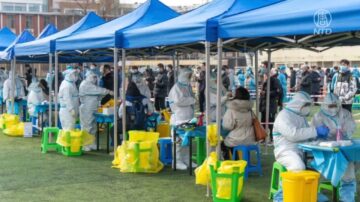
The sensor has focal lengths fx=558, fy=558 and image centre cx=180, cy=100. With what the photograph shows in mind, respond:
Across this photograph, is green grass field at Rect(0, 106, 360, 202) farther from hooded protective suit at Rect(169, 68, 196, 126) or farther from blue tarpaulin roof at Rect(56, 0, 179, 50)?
blue tarpaulin roof at Rect(56, 0, 179, 50)

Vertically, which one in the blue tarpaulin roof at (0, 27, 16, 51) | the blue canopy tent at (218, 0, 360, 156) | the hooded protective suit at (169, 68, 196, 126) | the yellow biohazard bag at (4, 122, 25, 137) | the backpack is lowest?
the yellow biohazard bag at (4, 122, 25, 137)

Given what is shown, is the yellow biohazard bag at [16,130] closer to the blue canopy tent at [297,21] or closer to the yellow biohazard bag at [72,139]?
the yellow biohazard bag at [72,139]

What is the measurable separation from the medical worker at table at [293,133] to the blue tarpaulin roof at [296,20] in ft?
3.36

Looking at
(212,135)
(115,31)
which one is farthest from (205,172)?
(115,31)

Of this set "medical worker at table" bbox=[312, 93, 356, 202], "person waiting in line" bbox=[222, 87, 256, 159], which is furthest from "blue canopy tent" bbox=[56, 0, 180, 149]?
"medical worker at table" bbox=[312, 93, 356, 202]

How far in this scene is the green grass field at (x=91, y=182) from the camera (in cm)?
705

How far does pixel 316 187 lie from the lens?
573cm

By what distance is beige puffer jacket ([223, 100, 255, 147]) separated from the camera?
7.85m

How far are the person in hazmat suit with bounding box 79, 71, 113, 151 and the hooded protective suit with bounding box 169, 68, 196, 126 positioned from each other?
2220 millimetres

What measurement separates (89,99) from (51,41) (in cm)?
152

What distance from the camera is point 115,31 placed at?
8.88 m

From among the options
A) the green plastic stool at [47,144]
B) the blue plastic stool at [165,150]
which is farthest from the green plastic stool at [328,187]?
the green plastic stool at [47,144]

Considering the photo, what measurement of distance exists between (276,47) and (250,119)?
6.28 feet

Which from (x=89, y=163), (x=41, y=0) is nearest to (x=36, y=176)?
(x=89, y=163)
